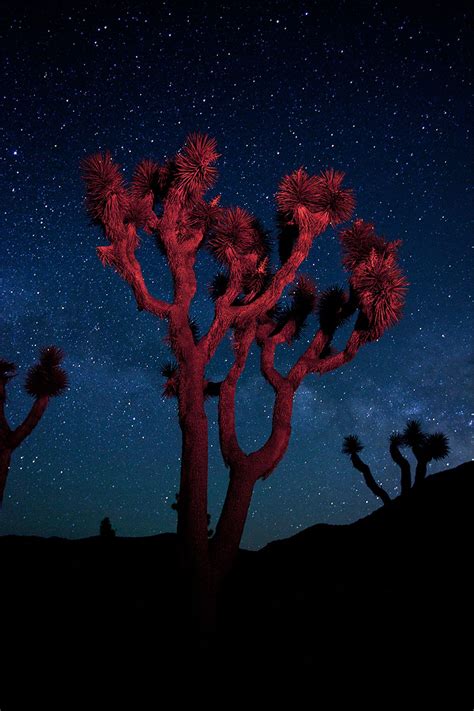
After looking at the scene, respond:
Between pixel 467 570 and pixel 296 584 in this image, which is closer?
pixel 467 570

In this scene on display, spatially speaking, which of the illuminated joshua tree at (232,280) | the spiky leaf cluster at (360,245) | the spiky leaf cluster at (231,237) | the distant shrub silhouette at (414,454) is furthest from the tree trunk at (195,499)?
the distant shrub silhouette at (414,454)

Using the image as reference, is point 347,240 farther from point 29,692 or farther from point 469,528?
point 29,692

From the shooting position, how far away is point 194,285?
28.3 ft

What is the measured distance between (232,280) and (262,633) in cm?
591

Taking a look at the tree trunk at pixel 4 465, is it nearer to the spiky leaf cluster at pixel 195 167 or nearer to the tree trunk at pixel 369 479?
the spiky leaf cluster at pixel 195 167

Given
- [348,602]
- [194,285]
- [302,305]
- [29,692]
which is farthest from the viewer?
[302,305]

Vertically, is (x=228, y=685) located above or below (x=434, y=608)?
below

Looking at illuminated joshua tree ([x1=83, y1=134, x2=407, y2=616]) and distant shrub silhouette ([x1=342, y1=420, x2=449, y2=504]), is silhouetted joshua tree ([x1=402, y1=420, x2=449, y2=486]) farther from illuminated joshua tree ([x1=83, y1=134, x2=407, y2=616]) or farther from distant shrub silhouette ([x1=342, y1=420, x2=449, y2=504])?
illuminated joshua tree ([x1=83, y1=134, x2=407, y2=616])

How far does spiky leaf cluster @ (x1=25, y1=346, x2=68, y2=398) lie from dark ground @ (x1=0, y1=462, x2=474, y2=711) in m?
4.15

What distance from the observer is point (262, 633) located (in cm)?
680

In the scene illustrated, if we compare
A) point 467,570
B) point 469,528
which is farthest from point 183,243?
point 469,528

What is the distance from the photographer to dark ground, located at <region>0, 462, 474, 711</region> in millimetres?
5402

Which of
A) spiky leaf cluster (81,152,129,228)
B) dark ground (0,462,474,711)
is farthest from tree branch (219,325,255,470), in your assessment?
spiky leaf cluster (81,152,129,228)

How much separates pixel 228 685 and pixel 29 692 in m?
2.33
